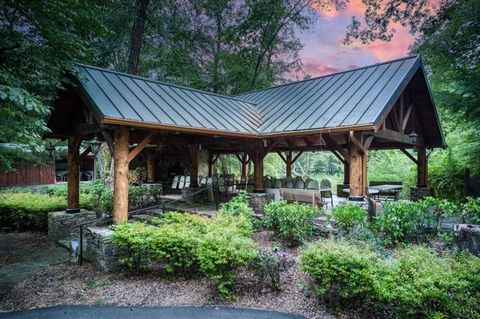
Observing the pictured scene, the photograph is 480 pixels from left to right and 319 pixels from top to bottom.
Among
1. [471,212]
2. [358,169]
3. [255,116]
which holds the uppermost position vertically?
[255,116]

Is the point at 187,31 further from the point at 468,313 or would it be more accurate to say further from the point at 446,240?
the point at 468,313

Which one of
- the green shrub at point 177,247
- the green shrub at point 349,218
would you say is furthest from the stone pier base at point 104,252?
the green shrub at point 349,218

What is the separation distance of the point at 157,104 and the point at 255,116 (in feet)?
13.1

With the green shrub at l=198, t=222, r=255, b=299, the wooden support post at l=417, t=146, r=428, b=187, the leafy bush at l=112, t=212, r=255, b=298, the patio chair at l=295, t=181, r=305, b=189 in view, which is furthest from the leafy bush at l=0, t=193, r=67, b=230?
the wooden support post at l=417, t=146, r=428, b=187

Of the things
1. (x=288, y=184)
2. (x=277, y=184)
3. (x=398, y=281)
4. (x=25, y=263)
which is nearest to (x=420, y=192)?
(x=288, y=184)

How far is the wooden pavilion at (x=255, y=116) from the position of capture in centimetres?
683

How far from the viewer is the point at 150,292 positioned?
5289 millimetres

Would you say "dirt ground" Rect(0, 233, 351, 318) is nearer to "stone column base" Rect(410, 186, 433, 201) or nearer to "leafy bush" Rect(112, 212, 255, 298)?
"leafy bush" Rect(112, 212, 255, 298)

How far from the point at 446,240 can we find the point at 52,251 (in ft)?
30.8

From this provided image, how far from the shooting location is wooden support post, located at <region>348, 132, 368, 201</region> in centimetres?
760

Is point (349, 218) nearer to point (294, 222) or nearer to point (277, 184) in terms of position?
point (294, 222)

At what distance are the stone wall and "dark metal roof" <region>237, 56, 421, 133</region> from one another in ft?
9.46

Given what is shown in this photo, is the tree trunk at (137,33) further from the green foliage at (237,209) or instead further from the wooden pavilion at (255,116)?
the green foliage at (237,209)

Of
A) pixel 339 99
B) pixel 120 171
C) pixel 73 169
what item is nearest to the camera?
pixel 120 171
